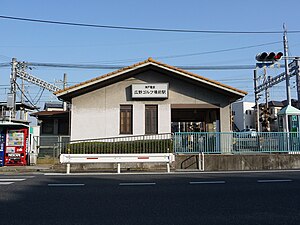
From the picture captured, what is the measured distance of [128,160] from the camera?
12.8 metres

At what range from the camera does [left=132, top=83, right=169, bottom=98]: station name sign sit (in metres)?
17.5

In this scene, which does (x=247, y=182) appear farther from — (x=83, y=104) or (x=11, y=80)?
(x=11, y=80)

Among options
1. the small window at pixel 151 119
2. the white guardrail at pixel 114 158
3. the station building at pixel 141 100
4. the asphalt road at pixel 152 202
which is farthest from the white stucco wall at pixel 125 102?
the asphalt road at pixel 152 202

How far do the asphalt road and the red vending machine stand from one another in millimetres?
6958

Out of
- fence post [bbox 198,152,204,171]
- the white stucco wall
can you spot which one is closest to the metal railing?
fence post [bbox 198,152,204,171]

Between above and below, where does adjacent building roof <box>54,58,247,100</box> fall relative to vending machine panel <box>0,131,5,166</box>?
above

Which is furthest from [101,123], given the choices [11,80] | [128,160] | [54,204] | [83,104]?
[11,80]

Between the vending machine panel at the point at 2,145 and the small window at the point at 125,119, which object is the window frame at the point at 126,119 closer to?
the small window at the point at 125,119

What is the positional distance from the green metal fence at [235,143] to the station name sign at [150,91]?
3141 millimetres

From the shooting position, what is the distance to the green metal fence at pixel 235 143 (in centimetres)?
1500

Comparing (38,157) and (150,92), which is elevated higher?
(150,92)

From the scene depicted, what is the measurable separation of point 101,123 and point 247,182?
10.0 meters

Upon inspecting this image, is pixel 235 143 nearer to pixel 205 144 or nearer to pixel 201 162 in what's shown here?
pixel 205 144

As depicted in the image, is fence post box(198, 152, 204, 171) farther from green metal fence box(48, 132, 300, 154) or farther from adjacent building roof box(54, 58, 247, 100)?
adjacent building roof box(54, 58, 247, 100)
